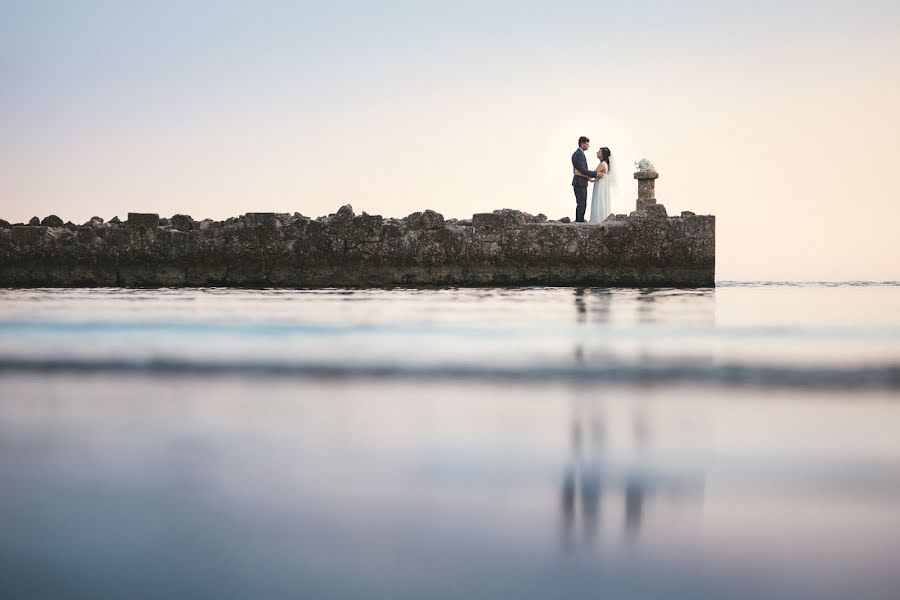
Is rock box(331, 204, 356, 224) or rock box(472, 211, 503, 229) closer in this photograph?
rock box(472, 211, 503, 229)

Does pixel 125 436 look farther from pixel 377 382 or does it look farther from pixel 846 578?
pixel 846 578

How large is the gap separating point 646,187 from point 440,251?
2.63m

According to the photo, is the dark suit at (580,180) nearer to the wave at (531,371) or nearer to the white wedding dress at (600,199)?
the white wedding dress at (600,199)

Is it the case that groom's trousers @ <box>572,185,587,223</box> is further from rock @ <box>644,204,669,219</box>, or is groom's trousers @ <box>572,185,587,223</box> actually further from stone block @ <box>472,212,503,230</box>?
stone block @ <box>472,212,503,230</box>

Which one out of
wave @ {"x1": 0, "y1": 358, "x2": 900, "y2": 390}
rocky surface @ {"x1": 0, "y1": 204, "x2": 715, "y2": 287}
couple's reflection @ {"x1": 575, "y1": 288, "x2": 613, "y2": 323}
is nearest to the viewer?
wave @ {"x1": 0, "y1": 358, "x2": 900, "y2": 390}

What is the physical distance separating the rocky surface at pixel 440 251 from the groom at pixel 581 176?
5.81 feet

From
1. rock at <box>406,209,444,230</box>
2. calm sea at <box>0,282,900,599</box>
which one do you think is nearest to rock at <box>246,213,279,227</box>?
rock at <box>406,209,444,230</box>

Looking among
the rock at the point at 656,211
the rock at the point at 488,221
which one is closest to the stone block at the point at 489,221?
the rock at the point at 488,221

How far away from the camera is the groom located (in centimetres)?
1273

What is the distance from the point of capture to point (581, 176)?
12766mm

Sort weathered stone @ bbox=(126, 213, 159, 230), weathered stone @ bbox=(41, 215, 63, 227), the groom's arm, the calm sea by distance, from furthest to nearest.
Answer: the groom's arm < weathered stone @ bbox=(41, 215, 63, 227) < weathered stone @ bbox=(126, 213, 159, 230) < the calm sea

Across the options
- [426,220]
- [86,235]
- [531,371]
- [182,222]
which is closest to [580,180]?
[426,220]

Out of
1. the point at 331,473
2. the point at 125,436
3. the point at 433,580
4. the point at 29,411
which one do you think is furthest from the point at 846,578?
the point at 29,411

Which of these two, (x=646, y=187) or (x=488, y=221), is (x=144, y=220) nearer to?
(x=488, y=221)
